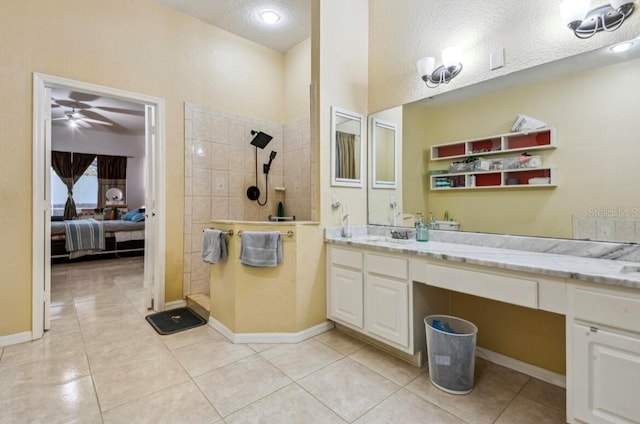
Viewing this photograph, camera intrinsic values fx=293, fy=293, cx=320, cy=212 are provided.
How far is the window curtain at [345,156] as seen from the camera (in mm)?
2629

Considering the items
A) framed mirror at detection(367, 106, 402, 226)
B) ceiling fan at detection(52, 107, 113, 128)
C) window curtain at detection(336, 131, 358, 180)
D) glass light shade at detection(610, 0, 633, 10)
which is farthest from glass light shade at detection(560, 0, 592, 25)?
ceiling fan at detection(52, 107, 113, 128)

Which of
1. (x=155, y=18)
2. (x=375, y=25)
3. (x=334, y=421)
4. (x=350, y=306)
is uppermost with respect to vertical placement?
(x=155, y=18)

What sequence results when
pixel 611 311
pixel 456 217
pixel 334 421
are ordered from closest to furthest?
pixel 611 311 → pixel 334 421 → pixel 456 217

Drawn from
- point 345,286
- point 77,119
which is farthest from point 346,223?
point 77,119

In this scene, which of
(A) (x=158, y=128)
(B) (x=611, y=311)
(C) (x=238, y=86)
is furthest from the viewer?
(C) (x=238, y=86)

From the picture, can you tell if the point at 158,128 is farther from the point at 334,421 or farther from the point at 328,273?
Result: the point at 334,421

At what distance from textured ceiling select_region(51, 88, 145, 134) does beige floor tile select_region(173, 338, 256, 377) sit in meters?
3.54

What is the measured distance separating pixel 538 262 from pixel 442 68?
1.56 m

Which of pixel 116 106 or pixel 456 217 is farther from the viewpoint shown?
pixel 116 106

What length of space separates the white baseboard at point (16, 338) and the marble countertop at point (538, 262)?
2749 mm

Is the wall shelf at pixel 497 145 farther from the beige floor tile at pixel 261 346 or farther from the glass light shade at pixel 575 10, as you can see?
the beige floor tile at pixel 261 346

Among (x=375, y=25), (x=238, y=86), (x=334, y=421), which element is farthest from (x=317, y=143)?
(x=334, y=421)

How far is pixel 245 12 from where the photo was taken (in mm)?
3090

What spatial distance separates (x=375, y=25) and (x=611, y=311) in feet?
9.13
